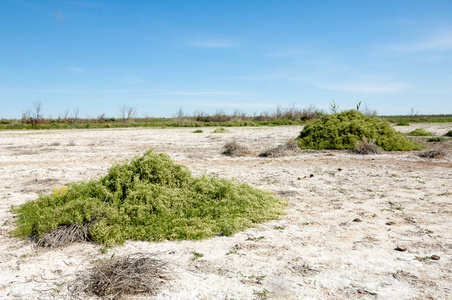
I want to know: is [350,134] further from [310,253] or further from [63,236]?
[63,236]

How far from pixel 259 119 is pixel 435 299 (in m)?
47.3

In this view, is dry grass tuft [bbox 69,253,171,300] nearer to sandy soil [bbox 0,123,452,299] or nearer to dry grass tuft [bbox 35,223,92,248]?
sandy soil [bbox 0,123,452,299]

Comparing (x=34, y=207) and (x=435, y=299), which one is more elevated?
(x=34, y=207)

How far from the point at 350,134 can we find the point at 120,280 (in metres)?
12.7

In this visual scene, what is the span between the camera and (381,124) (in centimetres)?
1466

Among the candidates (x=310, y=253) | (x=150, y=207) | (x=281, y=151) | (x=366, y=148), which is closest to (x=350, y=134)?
(x=366, y=148)

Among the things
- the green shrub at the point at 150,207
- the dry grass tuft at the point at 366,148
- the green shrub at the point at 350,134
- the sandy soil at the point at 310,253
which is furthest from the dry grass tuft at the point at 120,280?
the green shrub at the point at 350,134

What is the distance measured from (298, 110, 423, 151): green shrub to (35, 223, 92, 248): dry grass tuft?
36.8 feet

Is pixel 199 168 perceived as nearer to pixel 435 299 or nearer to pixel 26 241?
pixel 26 241

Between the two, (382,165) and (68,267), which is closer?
(68,267)

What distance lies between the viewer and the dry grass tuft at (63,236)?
14.5ft

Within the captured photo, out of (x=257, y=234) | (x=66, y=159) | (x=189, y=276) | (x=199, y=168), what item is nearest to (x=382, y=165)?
(x=199, y=168)

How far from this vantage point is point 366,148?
12898 mm

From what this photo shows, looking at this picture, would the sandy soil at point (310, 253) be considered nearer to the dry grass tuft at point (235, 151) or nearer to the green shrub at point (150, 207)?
the green shrub at point (150, 207)
